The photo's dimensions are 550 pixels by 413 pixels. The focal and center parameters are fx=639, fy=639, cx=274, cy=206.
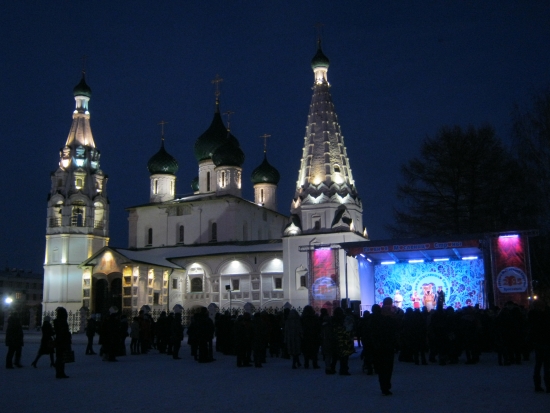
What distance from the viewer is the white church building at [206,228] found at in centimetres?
3659

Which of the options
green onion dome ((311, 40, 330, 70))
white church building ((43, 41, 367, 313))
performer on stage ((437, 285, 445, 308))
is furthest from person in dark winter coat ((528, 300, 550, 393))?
green onion dome ((311, 40, 330, 70))

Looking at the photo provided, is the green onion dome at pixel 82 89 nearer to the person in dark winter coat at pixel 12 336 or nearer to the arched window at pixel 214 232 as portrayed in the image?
the arched window at pixel 214 232

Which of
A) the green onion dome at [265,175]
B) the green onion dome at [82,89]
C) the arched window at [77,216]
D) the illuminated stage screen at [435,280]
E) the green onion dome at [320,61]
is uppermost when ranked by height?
the green onion dome at [82,89]

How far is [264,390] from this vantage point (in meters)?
10.3

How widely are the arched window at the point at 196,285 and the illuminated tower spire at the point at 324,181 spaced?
9.65 m

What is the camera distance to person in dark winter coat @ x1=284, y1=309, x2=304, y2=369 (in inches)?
553

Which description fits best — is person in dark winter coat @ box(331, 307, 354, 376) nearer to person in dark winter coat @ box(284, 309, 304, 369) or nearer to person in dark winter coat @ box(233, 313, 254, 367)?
person in dark winter coat @ box(284, 309, 304, 369)

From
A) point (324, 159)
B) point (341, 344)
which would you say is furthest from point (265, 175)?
point (341, 344)

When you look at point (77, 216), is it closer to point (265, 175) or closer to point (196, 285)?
point (196, 285)

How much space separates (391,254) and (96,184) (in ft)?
81.6

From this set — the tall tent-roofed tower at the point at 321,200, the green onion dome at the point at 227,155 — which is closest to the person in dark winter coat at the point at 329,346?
the tall tent-roofed tower at the point at 321,200

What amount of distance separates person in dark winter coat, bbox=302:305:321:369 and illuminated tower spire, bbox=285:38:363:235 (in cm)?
2160

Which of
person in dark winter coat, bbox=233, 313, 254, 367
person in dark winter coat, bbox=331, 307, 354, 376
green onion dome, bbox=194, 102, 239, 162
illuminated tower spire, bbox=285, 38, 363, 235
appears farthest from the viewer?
green onion dome, bbox=194, 102, 239, 162

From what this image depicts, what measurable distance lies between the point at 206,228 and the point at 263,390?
35425mm
